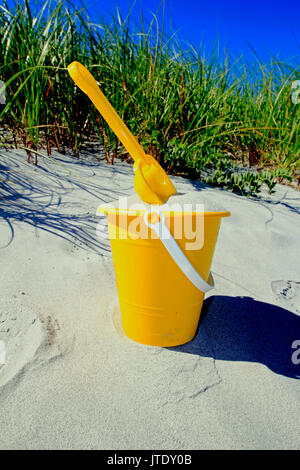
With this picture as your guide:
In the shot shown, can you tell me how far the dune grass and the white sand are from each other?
23.2 inches

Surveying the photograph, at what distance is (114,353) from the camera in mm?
1067

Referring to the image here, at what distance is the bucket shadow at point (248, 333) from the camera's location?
1111 millimetres

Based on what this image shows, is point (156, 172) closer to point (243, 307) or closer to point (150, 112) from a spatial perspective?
point (243, 307)

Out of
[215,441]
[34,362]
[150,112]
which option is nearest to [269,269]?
[215,441]

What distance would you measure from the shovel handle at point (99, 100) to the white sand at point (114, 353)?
29cm

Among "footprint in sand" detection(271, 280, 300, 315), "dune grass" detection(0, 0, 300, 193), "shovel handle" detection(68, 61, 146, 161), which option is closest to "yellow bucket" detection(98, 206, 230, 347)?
"shovel handle" detection(68, 61, 146, 161)

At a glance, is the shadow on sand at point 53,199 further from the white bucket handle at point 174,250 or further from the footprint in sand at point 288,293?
the footprint in sand at point 288,293

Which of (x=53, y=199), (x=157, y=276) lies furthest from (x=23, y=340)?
(x=53, y=199)

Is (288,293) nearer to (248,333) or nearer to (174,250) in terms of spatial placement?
(248,333)

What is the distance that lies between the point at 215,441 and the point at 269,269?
1.00 meters

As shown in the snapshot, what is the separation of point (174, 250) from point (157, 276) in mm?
124

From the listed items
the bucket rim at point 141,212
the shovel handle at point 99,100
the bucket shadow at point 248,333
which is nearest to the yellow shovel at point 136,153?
the shovel handle at point 99,100

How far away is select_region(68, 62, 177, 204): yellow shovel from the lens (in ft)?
3.11

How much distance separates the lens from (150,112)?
2.36m
